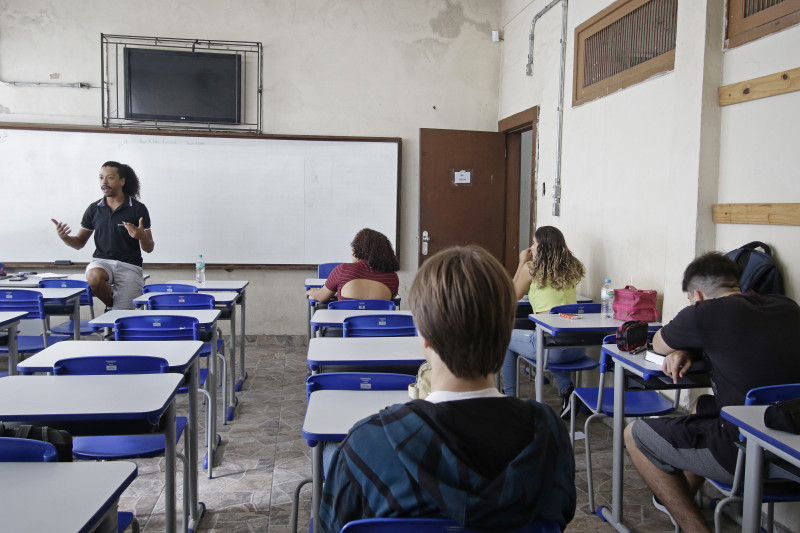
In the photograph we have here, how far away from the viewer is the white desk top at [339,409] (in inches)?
64.6

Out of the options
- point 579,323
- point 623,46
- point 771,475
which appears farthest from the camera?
point 623,46

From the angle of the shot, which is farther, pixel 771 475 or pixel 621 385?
pixel 621 385

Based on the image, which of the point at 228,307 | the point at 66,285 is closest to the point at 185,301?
the point at 228,307

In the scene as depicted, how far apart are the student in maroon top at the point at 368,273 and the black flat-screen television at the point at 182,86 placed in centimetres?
262

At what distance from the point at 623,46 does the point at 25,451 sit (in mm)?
3925

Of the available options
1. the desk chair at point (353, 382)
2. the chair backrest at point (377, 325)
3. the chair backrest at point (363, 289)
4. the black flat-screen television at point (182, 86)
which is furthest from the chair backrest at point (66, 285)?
the desk chair at point (353, 382)

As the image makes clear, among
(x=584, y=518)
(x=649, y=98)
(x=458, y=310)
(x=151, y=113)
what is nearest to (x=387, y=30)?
(x=151, y=113)

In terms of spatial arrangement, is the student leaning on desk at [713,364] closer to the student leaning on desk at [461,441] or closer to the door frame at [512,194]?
the student leaning on desk at [461,441]

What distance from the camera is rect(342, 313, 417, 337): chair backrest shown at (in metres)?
3.11

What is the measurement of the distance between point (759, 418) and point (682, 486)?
687 millimetres

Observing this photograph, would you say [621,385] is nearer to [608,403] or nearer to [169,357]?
[608,403]

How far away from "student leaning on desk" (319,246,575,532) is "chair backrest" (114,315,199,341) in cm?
214

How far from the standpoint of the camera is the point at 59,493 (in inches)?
47.2

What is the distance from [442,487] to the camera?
998 millimetres
